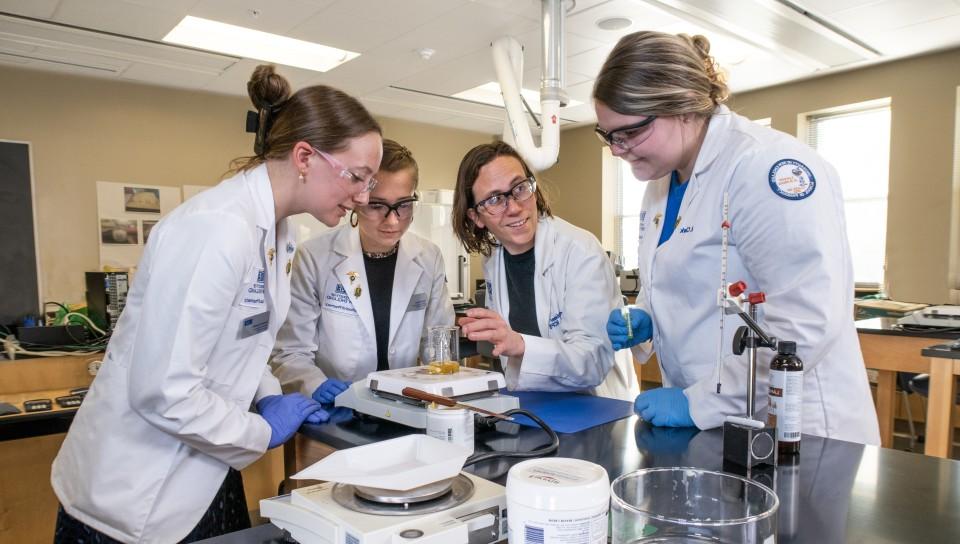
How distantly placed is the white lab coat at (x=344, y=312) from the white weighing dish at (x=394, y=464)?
1.03 m

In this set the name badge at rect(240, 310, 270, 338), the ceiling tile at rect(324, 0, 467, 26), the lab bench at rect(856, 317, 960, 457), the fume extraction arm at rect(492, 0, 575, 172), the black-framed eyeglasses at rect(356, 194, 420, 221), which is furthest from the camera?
the fume extraction arm at rect(492, 0, 575, 172)

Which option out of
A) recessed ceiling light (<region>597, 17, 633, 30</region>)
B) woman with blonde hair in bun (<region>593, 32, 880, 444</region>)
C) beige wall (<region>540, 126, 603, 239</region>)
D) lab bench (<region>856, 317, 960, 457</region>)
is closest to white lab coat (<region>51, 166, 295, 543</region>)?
woman with blonde hair in bun (<region>593, 32, 880, 444</region>)

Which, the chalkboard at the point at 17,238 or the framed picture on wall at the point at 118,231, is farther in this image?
the framed picture on wall at the point at 118,231

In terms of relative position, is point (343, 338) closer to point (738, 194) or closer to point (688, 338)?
point (688, 338)

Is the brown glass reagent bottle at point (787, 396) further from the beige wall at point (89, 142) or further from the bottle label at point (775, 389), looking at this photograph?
the beige wall at point (89, 142)

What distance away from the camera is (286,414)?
133cm

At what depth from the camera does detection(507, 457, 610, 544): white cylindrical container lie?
1.91ft

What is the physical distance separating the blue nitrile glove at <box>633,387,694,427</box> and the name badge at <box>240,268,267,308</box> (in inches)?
32.8

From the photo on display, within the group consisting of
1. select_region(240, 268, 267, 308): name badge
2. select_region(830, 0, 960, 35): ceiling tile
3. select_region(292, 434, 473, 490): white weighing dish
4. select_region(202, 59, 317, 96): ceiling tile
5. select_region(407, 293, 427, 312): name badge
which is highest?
select_region(830, 0, 960, 35): ceiling tile

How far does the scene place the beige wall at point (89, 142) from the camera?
202 inches

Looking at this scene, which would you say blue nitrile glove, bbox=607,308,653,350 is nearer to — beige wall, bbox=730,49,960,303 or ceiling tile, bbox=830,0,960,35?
ceiling tile, bbox=830,0,960,35

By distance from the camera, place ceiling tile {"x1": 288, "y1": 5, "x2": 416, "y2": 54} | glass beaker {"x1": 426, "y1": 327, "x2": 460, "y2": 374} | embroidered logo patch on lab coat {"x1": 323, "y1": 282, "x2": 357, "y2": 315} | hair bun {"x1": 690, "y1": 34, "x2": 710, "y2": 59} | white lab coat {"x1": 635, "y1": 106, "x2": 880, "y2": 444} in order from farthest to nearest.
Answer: ceiling tile {"x1": 288, "y1": 5, "x2": 416, "y2": 54} < embroidered logo patch on lab coat {"x1": 323, "y1": 282, "x2": 357, "y2": 315} < glass beaker {"x1": 426, "y1": 327, "x2": 460, "y2": 374} < hair bun {"x1": 690, "y1": 34, "x2": 710, "y2": 59} < white lab coat {"x1": 635, "y1": 106, "x2": 880, "y2": 444}

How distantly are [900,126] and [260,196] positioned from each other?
5.69 meters

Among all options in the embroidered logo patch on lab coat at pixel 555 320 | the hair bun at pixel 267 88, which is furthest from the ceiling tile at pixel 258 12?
the embroidered logo patch on lab coat at pixel 555 320
